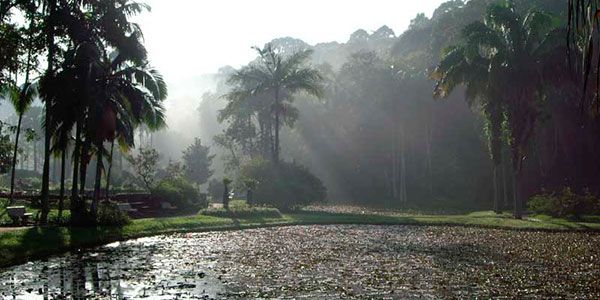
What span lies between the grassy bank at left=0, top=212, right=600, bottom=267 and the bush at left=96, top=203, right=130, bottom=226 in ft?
1.70

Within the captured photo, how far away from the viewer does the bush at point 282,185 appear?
1539 inches

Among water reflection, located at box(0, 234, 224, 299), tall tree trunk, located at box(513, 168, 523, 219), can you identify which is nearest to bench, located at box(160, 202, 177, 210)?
water reflection, located at box(0, 234, 224, 299)

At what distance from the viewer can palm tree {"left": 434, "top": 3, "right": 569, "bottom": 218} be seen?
1131 inches

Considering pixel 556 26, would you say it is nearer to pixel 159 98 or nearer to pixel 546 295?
pixel 159 98

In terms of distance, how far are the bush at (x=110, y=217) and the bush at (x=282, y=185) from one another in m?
15.3

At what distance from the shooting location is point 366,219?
3127 centimetres

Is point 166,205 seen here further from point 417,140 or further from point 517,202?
point 417,140

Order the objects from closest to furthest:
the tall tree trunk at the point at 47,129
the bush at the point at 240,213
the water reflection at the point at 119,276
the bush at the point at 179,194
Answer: the water reflection at the point at 119,276 → the tall tree trunk at the point at 47,129 → the bush at the point at 240,213 → the bush at the point at 179,194

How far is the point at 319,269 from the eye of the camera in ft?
45.2

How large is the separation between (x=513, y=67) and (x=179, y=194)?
22.4 m

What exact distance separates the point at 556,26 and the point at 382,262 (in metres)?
23.2

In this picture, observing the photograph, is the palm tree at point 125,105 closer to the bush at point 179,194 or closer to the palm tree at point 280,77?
the bush at point 179,194

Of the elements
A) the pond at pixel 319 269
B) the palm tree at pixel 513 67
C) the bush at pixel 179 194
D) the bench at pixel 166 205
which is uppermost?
the palm tree at pixel 513 67

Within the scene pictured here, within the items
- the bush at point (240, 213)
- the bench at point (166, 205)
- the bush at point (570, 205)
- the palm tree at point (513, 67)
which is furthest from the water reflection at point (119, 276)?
the bush at point (570, 205)
